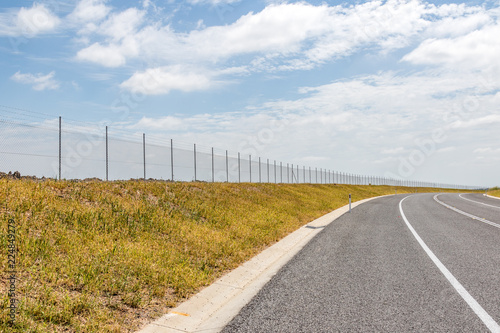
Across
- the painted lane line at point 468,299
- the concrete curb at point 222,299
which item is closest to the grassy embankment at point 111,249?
the concrete curb at point 222,299

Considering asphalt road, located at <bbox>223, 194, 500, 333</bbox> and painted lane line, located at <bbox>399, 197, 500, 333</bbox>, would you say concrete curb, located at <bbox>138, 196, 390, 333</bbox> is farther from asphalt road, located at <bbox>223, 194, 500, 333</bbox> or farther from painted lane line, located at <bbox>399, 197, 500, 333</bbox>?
painted lane line, located at <bbox>399, 197, 500, 333</bbox>

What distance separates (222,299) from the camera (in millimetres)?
6004

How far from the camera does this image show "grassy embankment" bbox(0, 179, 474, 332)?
4.95 m

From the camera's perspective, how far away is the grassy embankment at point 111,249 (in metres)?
4.95

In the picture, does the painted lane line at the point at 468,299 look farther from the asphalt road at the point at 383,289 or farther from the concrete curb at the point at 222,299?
the concrete curb at the point at 222,299

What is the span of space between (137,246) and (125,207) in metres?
2.93

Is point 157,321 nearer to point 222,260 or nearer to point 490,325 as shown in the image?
point 222,260

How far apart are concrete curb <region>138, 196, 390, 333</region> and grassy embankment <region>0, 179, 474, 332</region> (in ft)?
0.80

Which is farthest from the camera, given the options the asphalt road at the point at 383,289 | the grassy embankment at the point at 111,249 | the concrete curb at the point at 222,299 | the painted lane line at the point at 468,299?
the grassy embankment at the point at 111,249

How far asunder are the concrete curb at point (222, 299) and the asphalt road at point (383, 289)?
0.23 m

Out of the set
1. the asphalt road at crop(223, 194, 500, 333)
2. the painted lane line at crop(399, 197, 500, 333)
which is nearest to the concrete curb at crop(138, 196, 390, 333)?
the asphalt road at crop(223, 194, 500, 333)

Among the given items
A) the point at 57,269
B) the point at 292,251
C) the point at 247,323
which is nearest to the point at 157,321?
the point at 247,323

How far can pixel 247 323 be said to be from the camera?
15.6 feet

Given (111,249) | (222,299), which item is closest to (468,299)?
(222,299)
